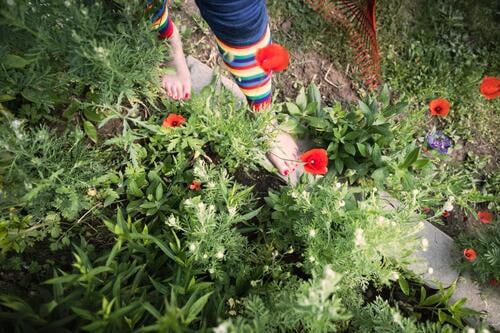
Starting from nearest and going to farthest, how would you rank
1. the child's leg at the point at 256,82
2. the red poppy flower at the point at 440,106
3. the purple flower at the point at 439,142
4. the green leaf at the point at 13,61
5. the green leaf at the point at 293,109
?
the green leaf at the point at 13,61
the child's leg at the point at 256,82
the red poppy flower at the point at 440,106
the green leaf at the point at 293,109
the purple flower at the point at 439,142

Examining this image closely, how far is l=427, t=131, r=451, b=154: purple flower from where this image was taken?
6.66 ft

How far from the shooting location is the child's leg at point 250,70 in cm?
139

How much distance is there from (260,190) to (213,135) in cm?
36

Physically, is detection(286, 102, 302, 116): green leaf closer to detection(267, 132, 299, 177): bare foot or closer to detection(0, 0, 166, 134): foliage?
detection(267, 132, 299, 177): bare foot

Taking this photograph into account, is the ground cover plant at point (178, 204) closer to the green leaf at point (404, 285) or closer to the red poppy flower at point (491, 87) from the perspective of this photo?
the green leaf at point (404, 285)

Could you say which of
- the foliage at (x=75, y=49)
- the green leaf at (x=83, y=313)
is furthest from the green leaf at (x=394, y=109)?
the green leaf at (x=83, y=313)

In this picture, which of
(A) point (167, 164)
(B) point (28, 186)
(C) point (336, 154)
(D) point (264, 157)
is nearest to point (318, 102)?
(C) point (336, 154)

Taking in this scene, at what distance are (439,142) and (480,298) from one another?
747 mm

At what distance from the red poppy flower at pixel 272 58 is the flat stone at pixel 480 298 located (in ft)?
4.22

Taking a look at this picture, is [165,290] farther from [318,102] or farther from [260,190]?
[318,102]

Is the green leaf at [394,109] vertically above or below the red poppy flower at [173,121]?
below

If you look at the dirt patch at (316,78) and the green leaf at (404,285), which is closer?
the green leaf at (404,285)

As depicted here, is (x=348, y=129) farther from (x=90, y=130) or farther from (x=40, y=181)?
(x=40, y=181)

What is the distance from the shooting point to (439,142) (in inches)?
80.1
